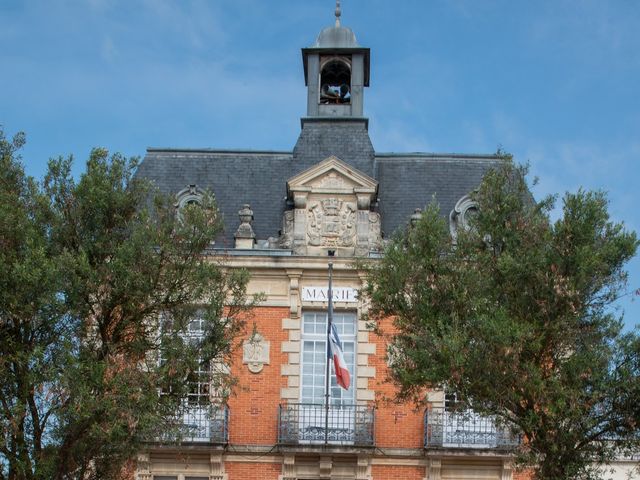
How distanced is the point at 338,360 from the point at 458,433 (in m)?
3.37

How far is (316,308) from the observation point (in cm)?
3105

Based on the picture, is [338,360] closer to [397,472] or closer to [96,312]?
[397,472]

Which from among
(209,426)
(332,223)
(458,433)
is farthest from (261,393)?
(458,433)

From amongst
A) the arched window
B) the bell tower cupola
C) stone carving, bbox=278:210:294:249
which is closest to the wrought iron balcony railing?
stone carving, bbox=278:210:294:249

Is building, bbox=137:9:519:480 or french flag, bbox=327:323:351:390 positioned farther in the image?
building, bbox=137:9:519:480

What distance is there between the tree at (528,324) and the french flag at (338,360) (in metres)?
3.72

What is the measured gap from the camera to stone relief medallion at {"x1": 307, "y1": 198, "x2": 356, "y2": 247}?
31.1 meters

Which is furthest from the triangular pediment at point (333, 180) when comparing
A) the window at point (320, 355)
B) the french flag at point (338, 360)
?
the french flag at point (338, 360)

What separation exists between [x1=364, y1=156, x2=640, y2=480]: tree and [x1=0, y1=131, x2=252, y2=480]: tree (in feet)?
11.4

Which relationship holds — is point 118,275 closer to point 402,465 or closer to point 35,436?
point 35,436

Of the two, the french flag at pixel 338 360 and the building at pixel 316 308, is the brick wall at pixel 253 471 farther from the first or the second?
the french flag at pixel 338 360

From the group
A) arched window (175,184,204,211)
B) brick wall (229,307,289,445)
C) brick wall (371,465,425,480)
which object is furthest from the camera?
arched window (175,184,204,211)

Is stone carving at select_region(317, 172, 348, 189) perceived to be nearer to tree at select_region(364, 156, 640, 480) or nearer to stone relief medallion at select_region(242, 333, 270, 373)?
stone relief medallion at select_region(242, 333, 270, 373)

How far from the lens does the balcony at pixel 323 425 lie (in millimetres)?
29828
